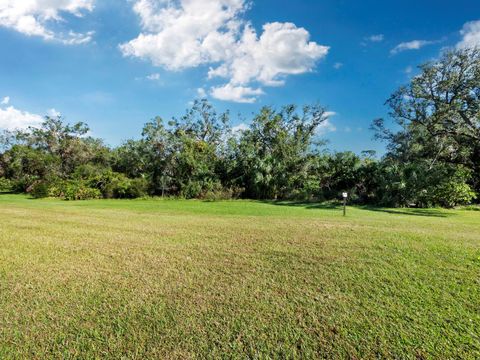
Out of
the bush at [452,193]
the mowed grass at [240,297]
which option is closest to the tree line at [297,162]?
the bush at [452,193]

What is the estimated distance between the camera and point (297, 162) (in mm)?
17141

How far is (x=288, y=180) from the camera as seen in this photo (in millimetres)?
16156

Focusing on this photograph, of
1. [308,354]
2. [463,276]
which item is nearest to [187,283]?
[308,354]

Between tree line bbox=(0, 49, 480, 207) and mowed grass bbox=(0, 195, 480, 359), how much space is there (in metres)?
9.21

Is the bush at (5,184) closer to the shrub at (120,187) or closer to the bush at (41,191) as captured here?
the bush at (41,191)

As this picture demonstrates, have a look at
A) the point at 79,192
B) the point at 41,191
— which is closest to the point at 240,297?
the point at 79,192

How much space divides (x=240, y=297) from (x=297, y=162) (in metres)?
14.8

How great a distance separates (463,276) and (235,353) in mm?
3245

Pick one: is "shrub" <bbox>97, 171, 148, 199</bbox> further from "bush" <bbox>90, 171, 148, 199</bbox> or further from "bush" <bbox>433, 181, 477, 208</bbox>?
"bush" <bbox>433, 181, 477, 208</bbox>

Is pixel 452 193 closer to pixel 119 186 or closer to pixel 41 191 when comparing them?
pixel 119 186

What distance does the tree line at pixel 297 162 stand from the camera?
13.3m

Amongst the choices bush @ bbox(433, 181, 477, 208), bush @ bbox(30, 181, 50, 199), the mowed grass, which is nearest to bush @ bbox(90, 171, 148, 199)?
bush @ bbox(30, 181, 50, 199)

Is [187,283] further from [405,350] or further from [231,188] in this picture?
[231,188]

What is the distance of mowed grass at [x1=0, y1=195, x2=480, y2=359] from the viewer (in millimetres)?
2209
